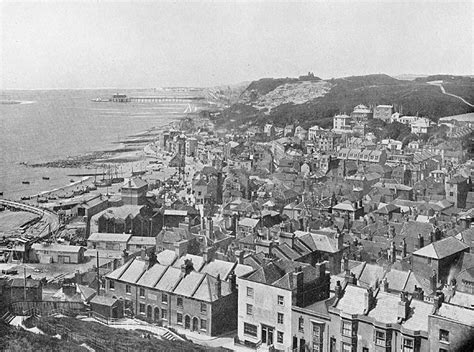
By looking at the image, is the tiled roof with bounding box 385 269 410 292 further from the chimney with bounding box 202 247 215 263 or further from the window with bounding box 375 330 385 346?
the chimney with bounding box 202 247 215 263

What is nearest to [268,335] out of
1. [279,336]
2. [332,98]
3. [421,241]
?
[279,336]

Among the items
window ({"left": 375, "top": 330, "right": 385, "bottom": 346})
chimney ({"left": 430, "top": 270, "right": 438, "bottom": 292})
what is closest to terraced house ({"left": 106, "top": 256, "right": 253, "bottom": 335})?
window ({"left": 375, "top": 330, "right": 385, "bottom": 346})

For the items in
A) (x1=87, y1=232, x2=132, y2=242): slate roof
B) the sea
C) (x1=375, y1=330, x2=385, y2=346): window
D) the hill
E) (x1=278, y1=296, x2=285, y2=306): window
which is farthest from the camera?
the hill

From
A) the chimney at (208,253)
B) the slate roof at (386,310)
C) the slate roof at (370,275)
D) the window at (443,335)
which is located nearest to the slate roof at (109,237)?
the chimney at (208,253)

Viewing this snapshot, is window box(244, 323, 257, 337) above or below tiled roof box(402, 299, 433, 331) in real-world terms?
below

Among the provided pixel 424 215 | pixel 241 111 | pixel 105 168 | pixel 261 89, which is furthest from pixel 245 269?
pixel 261 89

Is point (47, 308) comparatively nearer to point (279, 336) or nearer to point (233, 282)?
point (233, 282)

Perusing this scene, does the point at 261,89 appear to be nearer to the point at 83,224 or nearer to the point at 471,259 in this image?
the point at 83,224
